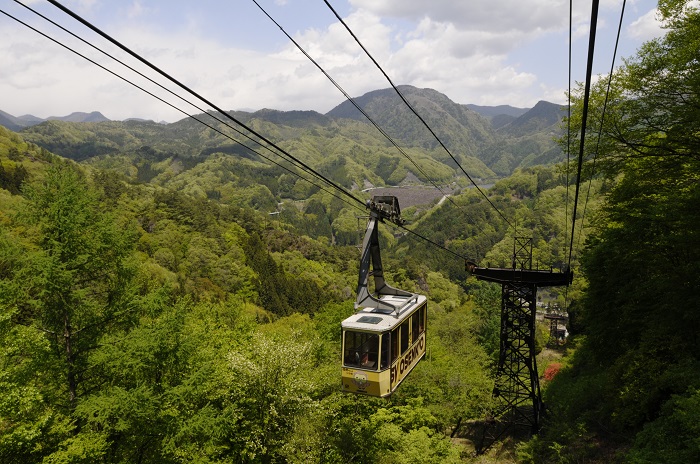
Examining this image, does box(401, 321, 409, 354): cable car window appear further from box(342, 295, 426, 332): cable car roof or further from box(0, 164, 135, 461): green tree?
box(0, 164, 135, 461): green tree

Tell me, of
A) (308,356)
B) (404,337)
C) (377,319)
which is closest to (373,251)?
(377,319)

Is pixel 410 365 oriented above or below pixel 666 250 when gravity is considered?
below

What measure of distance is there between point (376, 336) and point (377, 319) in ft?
2.87

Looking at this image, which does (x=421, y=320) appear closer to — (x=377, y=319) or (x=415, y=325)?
(x=415, y=325)

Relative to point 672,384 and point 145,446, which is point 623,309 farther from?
point 145,446

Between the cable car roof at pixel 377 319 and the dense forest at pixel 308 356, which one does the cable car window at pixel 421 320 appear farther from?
the dense forest at pixel 308 356

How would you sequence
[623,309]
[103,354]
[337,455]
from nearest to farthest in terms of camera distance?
[103,354]
[337,455]
[623,309]

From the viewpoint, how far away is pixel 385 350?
13.3 meters

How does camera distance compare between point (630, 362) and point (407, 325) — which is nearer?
point (407, 325)

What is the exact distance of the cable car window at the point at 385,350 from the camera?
13.2 meters

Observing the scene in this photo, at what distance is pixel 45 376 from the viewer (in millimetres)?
14828

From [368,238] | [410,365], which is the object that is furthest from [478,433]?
[368,238]

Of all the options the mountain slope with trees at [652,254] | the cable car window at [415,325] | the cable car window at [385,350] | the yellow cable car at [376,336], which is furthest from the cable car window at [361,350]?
the mountain slope with trees at [652,254]

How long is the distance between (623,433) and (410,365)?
30.8 ft
